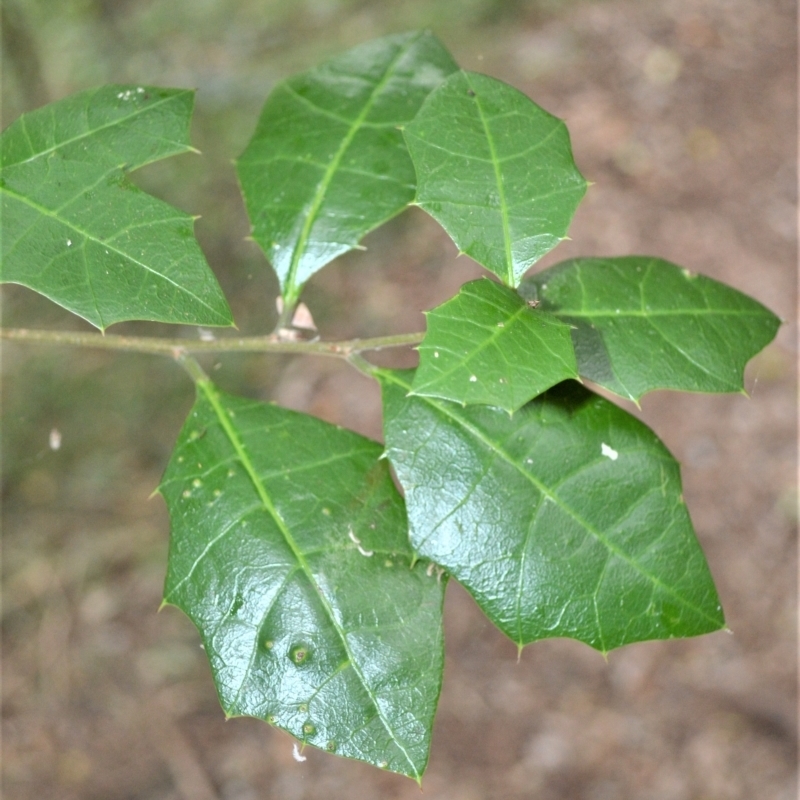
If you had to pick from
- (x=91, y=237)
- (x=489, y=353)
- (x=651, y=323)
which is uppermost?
(x=91, y=237)

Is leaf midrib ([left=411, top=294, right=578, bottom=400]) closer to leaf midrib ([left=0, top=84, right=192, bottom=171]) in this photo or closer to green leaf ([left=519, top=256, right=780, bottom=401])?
green leaf ([left=519, top=256, right=780, bottom=401])

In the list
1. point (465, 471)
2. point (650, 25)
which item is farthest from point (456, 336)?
point (650, 25)

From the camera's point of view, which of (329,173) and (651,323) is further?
(329,173)

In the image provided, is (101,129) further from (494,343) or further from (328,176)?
(494,343)

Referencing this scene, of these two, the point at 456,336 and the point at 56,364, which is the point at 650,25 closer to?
the point at 56,364

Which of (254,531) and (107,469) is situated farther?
(107,469)

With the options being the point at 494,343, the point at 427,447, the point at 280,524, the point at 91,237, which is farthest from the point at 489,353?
the point at 91,237

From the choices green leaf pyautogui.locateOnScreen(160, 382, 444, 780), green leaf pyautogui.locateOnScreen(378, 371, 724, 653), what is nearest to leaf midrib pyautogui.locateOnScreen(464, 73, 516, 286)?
green leaf pyautogui.locateOnScreen(378, 371, 724, 653)
